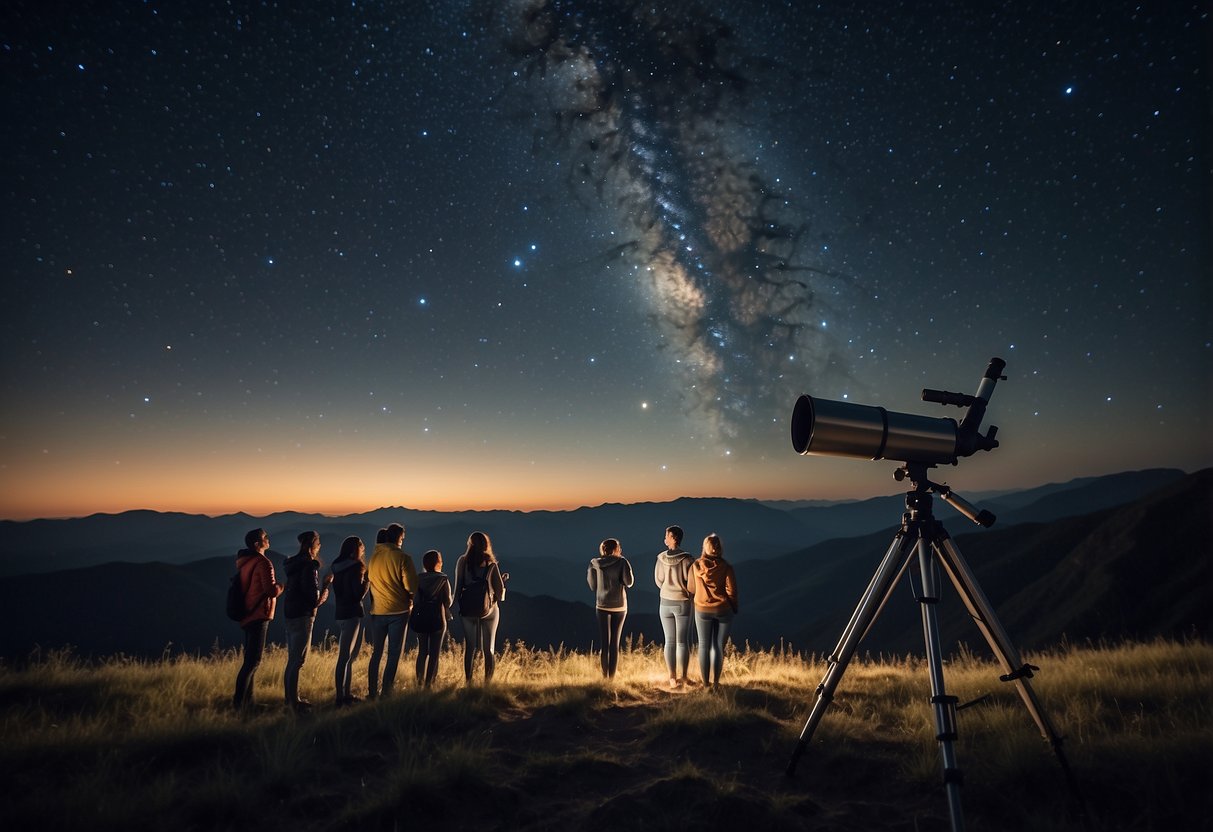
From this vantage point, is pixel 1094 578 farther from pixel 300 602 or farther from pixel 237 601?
pixel 237 601

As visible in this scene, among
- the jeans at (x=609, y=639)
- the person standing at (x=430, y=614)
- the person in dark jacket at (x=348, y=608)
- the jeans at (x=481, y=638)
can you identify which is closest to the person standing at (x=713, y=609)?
the jeans at (x=609, y=639)

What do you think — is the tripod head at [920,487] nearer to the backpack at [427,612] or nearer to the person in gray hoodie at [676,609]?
the person in gray hoodie at [676,609]

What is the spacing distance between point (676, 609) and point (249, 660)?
500 cm

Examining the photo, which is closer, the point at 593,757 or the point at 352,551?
the point at 593,757

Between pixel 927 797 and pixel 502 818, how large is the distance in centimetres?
287

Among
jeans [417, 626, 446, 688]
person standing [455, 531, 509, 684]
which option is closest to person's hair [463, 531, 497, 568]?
person standing [455, 531, 509, 684]

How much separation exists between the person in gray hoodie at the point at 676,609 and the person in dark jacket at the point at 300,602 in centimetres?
417

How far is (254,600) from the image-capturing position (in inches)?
227

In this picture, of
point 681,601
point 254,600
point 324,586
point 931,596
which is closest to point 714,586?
point 681,601

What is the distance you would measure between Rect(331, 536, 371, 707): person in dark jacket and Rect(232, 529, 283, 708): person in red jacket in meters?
0.63

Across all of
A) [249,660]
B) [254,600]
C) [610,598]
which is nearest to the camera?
[249,660]

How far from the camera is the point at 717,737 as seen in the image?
4.67 metres

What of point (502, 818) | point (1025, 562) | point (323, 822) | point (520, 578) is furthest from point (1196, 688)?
point (520, 578)

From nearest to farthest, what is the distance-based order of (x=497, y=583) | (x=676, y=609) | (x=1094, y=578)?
(x=497, y=583) → (x=676, y=609) → (x=1094, y=578)
